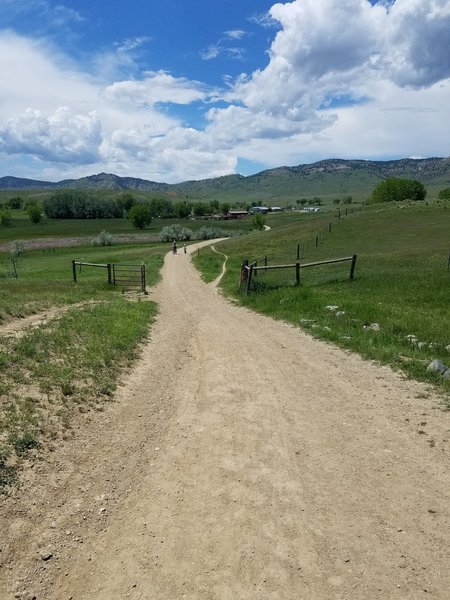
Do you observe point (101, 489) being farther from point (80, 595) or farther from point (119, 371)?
point (119, 371)

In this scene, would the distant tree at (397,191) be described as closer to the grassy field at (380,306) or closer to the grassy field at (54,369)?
the grassy field at (380,306)

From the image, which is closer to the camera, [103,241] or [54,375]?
[54,375]

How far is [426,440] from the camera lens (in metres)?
8.09

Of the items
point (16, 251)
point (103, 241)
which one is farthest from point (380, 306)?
point (103, 241)

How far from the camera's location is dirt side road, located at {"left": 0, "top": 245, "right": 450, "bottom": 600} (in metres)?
5.13

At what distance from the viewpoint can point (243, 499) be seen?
6547mm

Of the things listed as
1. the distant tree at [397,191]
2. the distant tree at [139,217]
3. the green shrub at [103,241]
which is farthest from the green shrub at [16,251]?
the distant tree at [397,191]

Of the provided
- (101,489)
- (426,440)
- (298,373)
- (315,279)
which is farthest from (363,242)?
(101,489)

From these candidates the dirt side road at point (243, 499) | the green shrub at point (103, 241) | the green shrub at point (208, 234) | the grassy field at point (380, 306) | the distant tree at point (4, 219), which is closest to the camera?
the dirt side road at point (243, 499)

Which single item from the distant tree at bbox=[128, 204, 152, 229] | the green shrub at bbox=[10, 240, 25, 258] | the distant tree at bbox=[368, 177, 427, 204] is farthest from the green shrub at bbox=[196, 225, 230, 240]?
the distant tree at bbox=[368, 177, 427, 204]

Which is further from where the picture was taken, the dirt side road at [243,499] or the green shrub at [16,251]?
the green shrub at [16,251]

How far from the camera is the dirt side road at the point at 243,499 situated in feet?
16.8

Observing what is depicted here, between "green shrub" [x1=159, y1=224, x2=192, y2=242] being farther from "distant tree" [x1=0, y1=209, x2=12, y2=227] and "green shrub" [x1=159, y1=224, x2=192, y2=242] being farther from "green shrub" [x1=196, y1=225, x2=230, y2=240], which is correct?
"distant tree" [x1=0, y1=209, x2=12, y2=227]

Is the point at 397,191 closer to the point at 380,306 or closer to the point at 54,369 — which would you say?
the point at 380,306
